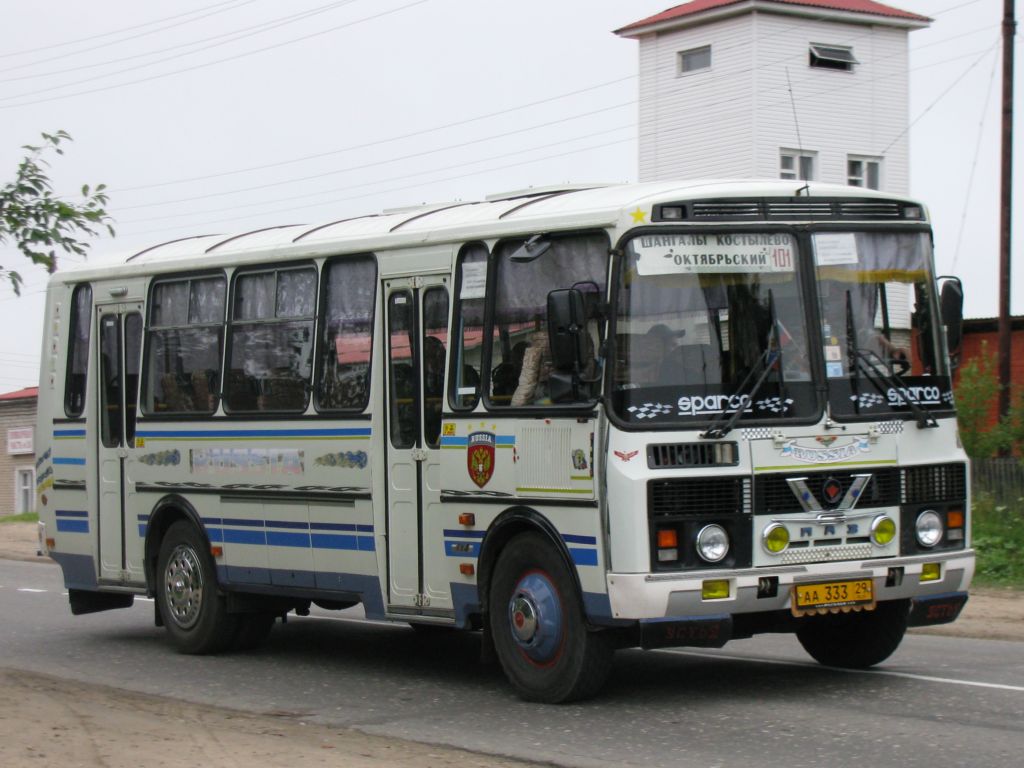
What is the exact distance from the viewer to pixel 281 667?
13.6 metres

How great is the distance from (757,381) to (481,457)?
1.95m

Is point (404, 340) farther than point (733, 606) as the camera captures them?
Yes

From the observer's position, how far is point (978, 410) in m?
21.6

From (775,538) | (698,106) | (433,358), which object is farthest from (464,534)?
(698,106)

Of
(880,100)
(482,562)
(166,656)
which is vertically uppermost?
(880,100)

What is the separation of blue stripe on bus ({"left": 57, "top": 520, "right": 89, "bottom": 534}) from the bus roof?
7.11 ft

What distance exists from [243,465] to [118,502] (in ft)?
6.40

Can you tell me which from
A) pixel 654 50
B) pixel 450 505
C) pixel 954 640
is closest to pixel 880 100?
pixel 654 50

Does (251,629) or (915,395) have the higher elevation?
(915,395)

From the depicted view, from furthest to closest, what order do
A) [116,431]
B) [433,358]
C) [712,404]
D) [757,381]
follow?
[116,431] < [433,358] < [757,381] < [712,404]

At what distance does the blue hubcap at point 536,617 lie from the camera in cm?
1077

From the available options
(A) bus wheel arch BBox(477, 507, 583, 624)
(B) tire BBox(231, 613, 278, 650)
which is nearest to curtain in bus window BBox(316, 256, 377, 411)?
(A) bus wheel arch BBox(477, 507, 583, 624)

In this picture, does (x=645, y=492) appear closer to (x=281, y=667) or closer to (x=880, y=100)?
(x=281, y=667)

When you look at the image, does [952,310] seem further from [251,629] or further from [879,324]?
[251,629]
